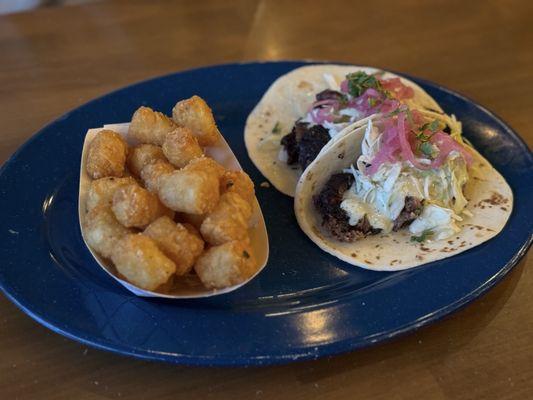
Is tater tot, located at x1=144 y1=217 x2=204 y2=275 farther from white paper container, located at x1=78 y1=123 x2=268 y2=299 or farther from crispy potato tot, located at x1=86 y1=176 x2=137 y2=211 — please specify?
crispy potato tot, located at x1=86 y1=176 x2=137 y2=211

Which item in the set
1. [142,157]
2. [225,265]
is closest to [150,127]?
[142,157]

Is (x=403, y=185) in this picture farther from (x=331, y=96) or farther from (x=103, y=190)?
(x=103, y=190)

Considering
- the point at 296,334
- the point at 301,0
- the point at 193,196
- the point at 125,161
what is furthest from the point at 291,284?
the point at 301,0

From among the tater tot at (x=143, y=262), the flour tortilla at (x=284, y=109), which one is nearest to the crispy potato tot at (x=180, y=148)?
the tater tot at (x=143, y=262)

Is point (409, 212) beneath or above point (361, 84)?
beneath

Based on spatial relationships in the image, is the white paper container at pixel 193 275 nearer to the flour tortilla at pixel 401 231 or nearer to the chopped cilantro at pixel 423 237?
the flour tortilla at pixel 401 231

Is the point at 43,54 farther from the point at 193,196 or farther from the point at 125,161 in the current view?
the point at 193,196

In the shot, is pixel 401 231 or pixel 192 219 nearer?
pixel 192 219
